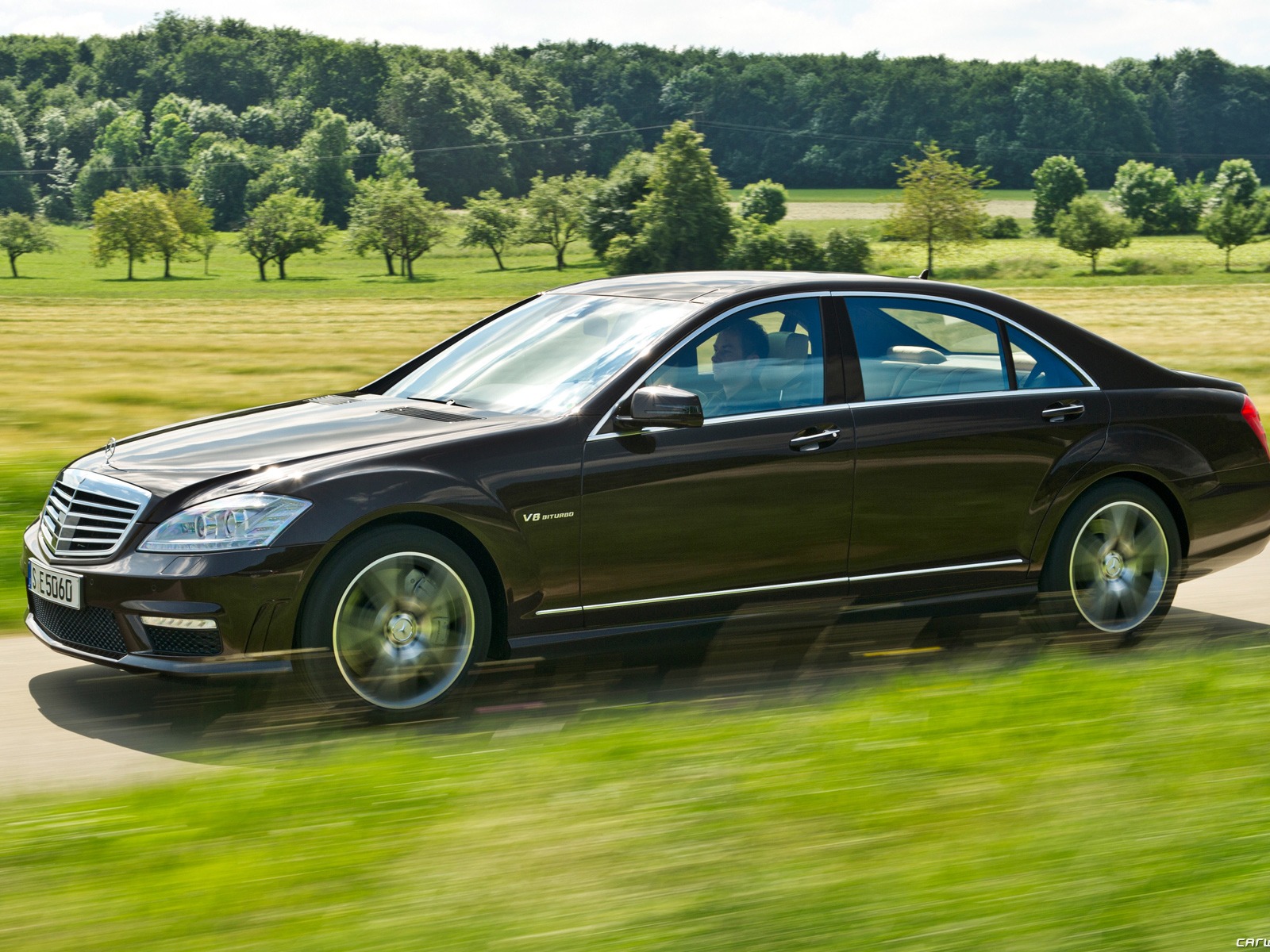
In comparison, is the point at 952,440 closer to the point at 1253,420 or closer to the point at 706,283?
the point at 706,283

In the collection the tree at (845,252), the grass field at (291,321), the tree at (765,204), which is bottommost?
the grass field at (291,321)

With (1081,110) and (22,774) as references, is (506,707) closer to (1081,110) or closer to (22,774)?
(22,774)

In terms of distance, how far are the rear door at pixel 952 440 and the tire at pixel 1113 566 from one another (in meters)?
0.19

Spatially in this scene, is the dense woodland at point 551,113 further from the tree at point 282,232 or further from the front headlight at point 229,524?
the front headlight at point 229,524

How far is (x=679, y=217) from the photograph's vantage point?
4250 inches

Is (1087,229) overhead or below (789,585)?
overhead

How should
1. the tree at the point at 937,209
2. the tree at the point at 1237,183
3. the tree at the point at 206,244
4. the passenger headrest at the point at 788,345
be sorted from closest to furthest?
the passenger headrest at the point at 788,345 → the tree at the point at 937,209 → the tree at the point at 1237,183 → the tree at the point at 206,244

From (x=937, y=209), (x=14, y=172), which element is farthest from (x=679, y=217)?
(x=14, y=172)

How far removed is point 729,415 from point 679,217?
341 ft

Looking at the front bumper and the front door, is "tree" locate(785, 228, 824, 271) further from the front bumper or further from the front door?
the front bumper

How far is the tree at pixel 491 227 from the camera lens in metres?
117

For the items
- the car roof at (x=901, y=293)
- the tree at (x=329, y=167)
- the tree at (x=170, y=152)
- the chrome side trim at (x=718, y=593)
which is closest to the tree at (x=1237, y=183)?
the tree at (x=329, y=167)

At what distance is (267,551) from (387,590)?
1.46 ft

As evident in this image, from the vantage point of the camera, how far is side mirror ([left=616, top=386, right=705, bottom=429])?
5289 millimetres
